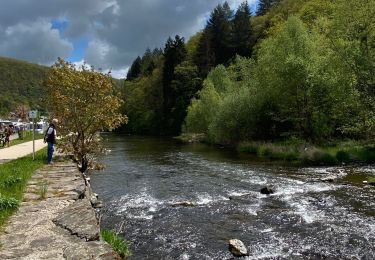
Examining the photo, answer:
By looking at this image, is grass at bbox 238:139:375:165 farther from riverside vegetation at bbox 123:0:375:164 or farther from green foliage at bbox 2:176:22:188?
green foliage at bbox 2:176:22:188

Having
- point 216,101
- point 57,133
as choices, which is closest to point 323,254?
point 57,133

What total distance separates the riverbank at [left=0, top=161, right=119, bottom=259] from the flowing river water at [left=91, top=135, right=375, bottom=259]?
254cm

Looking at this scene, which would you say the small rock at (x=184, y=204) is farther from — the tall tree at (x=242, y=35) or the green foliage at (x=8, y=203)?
the tall tree at (x=242, y=35)

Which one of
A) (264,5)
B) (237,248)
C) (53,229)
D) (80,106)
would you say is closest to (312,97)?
(80,106)

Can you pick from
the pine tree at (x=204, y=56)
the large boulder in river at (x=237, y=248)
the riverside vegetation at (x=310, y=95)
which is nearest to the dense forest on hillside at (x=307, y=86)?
the riverside vegetation at (x=310, y=95)

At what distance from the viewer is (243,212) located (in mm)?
16938

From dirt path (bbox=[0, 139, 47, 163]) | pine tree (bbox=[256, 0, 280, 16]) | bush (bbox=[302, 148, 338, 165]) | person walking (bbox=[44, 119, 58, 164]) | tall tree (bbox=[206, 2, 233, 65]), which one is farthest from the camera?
pine tree (bbox=[256, 0, 280, 16])

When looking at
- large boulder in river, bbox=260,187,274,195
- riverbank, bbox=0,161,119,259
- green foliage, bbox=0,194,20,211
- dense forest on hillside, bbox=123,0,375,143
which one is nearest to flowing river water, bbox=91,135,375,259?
large boulder in river, bbox=260,187,274,195

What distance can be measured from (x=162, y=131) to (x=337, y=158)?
252 ft

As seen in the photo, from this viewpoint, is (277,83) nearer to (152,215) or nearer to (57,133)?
(57,133)

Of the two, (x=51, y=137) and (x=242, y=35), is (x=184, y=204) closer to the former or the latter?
(x=51, y=137)

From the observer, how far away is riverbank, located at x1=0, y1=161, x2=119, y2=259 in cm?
745

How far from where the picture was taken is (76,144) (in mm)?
22359

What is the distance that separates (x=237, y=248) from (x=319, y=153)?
77.5 feet
